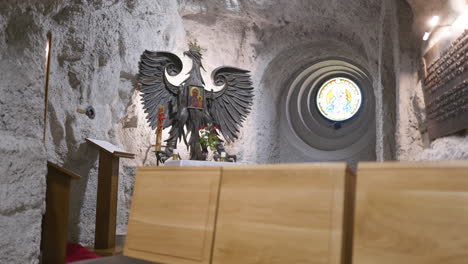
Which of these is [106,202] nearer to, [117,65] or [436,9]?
[117,65]

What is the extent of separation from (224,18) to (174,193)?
541cm

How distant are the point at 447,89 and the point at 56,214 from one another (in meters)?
2.93

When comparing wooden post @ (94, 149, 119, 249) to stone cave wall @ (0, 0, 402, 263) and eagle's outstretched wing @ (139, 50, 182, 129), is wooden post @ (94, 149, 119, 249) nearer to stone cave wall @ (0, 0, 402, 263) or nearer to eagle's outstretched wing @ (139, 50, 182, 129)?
stone cave wall @ (0, 0, 402, 263)

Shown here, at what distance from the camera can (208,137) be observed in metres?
5.45

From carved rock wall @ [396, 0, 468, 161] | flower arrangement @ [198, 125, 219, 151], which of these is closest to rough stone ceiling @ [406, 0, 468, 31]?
carved rock wall @ [396, 0, 468, 161]

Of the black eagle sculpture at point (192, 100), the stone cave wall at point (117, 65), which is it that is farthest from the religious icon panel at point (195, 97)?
the stone cave wall at point (117, 65)

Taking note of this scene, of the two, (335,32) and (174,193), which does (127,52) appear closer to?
(335,32)

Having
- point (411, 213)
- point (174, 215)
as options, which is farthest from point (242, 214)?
point (411, 213)

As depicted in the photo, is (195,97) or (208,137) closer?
(208,137)

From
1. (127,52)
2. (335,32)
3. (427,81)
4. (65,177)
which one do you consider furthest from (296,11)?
(65,177)

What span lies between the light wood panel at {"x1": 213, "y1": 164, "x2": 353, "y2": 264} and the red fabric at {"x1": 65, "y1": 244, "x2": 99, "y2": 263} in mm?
2463

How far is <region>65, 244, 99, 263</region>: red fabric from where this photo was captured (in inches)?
125

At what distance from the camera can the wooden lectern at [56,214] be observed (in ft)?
9.49

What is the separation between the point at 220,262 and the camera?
3.60 feet
